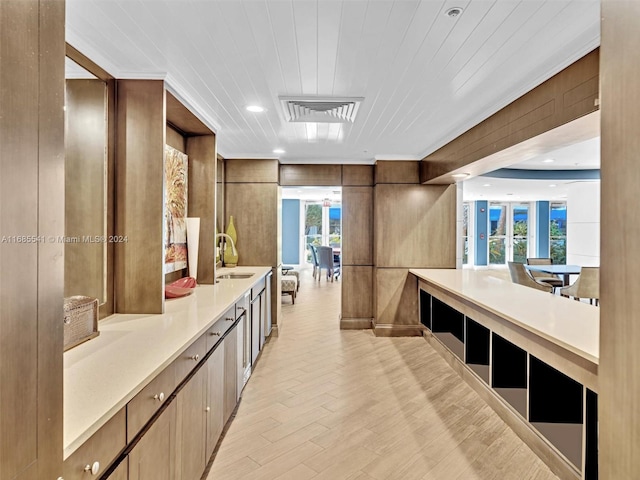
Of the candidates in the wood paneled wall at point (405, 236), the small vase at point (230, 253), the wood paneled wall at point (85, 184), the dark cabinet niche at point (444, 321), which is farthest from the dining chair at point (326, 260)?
the wood paneled wall at point (85, 184)

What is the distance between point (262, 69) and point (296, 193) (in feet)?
28.2

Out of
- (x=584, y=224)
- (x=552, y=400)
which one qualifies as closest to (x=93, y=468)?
(x=552, y=400)

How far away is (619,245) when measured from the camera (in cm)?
95

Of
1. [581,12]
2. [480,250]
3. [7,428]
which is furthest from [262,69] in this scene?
[480,250]

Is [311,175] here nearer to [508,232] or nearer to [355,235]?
[355,235]

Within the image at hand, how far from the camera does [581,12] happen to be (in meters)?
1.55

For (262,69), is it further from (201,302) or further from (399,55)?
(201,302)

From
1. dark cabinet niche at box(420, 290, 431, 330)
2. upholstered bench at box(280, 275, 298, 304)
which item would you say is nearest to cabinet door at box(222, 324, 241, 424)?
dark cabinet niche at box(420, 290, 431, 330)

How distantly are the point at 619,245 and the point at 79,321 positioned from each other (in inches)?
80.5

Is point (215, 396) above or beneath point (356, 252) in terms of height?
beneath

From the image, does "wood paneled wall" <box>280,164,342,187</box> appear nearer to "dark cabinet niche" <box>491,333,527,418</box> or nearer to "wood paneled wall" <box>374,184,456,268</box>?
"wood paneled wall" <box>374,184,456,268</box>

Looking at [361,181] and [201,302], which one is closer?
[201,302]

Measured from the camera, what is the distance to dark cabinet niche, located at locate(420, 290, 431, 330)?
4.52 metres

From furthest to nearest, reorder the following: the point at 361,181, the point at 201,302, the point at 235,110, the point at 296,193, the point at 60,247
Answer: the point at 296,193
the point at 361,181
the point at 235,110
the point at 201,302
the point at 60,247
